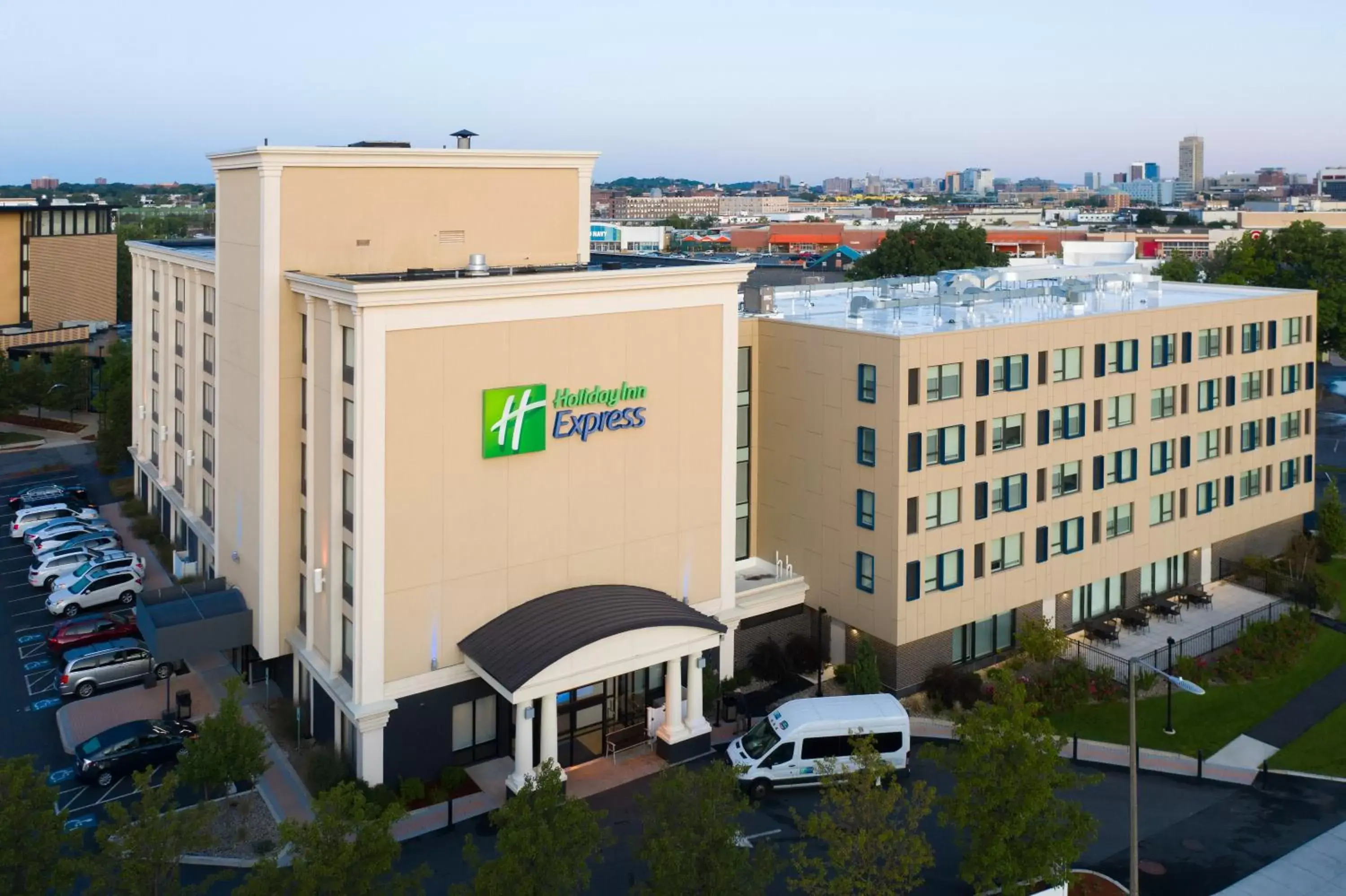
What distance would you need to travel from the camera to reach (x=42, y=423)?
86312 mm

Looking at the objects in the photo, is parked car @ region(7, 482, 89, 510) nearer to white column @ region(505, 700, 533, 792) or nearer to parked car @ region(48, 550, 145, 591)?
parked car @ region(48, 550, 145, 591)

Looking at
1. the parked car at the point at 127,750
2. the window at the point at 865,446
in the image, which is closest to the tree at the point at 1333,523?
the window at the point at 865,446

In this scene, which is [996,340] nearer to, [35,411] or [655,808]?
[655,808]

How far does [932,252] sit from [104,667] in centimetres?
8878

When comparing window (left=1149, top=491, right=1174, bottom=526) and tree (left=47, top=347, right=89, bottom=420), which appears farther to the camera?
tree (left=47, top=347, right=89, bottom=420)

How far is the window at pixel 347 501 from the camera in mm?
32812

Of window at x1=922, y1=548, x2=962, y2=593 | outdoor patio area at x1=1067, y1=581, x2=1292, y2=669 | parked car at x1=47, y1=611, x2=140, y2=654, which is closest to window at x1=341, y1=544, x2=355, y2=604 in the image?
parked car at x1=47, y1=611, x2=140, y2=654

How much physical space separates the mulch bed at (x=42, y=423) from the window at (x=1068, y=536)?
69.7 meters

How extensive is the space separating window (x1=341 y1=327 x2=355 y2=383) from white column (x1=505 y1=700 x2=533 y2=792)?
33.7 feet

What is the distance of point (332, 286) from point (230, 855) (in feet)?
49.9

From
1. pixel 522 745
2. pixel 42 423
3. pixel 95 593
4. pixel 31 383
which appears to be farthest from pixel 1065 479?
pixel 42 423

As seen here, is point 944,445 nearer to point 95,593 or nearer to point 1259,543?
point 1259,543

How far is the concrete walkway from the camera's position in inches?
1158

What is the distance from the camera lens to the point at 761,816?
108 feet
